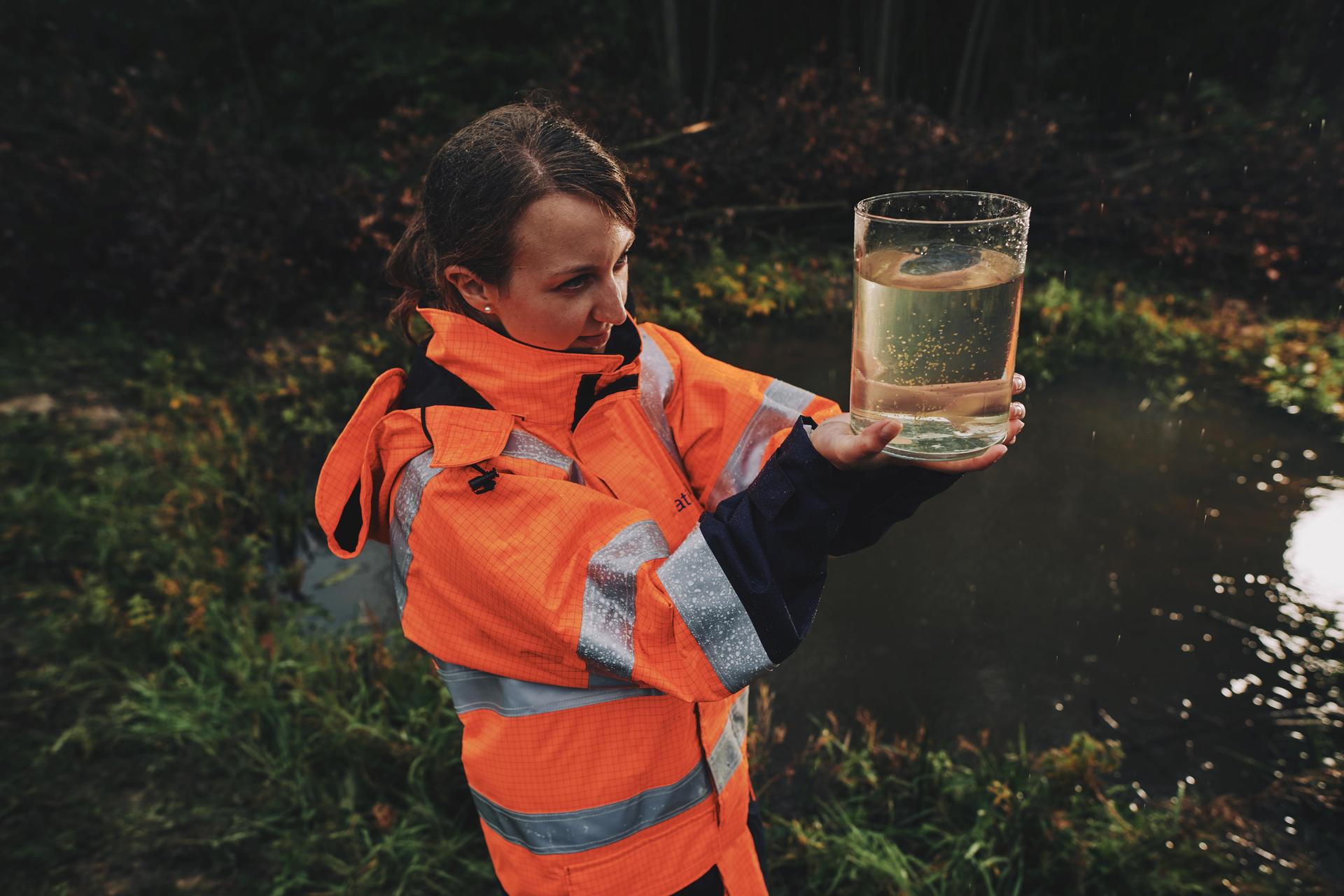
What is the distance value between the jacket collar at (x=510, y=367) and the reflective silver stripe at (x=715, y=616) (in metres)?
0.38

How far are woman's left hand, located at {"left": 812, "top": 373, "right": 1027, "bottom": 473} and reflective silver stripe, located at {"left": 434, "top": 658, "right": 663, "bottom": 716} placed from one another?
1.68ft

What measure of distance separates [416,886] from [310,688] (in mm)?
996

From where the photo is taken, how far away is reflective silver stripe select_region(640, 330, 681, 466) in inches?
66.1

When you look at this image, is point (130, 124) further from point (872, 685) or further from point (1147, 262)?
point (1147, 262)

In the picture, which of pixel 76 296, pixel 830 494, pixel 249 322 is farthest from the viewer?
pixel 76 296

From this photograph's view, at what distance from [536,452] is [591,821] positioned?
23.8 inches

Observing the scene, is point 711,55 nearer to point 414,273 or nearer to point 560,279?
point 414,273

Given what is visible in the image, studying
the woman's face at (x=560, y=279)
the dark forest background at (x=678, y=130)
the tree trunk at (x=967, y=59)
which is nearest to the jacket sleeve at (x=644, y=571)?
the woman's face at (x=560, y=279)

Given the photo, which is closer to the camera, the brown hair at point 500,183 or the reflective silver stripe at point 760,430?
the brown hair at point 500,183

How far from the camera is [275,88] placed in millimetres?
9914

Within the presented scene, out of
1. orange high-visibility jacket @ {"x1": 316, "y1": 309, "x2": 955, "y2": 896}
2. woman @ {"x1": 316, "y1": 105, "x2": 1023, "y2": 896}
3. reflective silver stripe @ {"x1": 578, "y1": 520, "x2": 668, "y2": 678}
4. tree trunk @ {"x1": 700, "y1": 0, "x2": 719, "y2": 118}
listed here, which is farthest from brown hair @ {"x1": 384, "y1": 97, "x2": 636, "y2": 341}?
tree trunk @ {"x1": 700, "y1": 0, "x2": 719, "y2": 118}

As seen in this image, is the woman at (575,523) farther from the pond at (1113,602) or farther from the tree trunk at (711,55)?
the tree trunk at (711,55)

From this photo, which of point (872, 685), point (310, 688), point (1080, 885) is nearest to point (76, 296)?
point (310, 688)

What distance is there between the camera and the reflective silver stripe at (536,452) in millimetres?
1404
